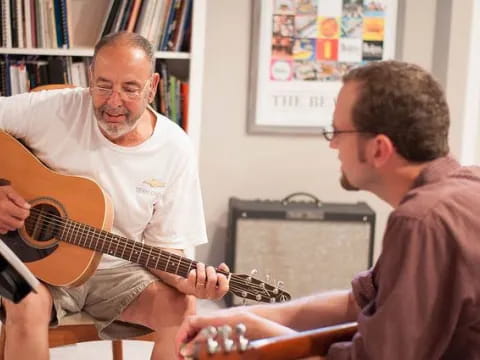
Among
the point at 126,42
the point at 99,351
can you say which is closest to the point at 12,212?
the point at 126,42

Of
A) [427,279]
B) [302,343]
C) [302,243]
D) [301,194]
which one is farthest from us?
[301,194]

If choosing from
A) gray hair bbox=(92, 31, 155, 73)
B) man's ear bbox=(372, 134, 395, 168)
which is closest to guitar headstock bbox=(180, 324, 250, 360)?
man's ear bbox=(372, 134, 395, 168)

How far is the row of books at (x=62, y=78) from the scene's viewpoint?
311cm

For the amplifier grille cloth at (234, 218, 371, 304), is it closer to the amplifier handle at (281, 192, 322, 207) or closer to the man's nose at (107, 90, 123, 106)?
the amplifier handle at (281, 192, 322, 207)

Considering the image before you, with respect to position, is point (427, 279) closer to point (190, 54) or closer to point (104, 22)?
point (190, 54)

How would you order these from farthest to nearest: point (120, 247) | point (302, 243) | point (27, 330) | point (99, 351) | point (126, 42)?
point (302, 243), point (99, 351), point (126, 42), point (120, 247), point (27, 330)

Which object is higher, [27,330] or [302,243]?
[27,330]

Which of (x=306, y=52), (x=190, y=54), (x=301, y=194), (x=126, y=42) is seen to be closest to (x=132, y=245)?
(x=126, y=42)

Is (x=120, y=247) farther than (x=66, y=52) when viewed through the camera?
No

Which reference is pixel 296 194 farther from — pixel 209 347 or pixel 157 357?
pixel 209 347

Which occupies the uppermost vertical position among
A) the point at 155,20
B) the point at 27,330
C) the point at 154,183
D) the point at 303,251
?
the point at 155,20

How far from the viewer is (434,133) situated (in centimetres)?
139

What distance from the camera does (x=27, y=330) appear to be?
6.66 feet

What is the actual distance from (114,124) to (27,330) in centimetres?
60
